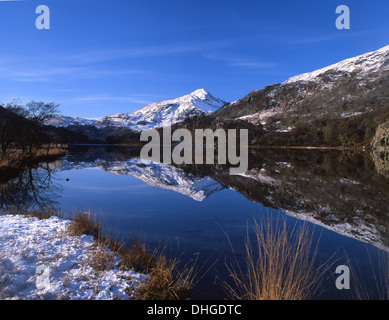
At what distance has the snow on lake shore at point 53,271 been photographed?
4.06 meters

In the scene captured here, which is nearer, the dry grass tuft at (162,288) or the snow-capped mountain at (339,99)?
the dry grass tuft at (162,288)

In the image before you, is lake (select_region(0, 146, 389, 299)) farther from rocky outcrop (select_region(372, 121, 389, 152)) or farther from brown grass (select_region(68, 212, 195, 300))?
rocky outcrop (select_region(372, 121, 389, 152))

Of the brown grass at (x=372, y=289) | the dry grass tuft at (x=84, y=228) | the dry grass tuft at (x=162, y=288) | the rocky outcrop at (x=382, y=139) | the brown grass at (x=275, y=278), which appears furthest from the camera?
the rocky outcrop at (x=382, y=139)

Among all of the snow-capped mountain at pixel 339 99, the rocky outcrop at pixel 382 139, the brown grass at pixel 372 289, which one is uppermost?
the snow-capped mountain at pixel 339 99

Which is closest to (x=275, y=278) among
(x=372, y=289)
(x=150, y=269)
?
(x=372, y=289)

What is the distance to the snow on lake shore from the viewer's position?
4.06 metres

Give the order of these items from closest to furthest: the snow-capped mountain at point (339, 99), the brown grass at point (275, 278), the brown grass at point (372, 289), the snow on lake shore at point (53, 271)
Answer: the brown grass at point (275, 278)
the snow on lake shore at point (53, 271)
the brown grass at point (372, 289)
the snow-capped mountain at point (339, 99)

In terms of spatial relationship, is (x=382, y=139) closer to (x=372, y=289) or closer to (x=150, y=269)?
(x=372, y=289)

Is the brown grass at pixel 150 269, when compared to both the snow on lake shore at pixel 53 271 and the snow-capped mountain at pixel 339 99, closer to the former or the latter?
the snow on lake shore at pixel 53 271

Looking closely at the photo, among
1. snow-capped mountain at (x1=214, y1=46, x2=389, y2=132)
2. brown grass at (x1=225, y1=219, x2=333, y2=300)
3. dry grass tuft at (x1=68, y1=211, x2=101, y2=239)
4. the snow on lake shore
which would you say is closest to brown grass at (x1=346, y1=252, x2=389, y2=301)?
brown grass at (x1=225, y1=219, x2=333, y2=300)

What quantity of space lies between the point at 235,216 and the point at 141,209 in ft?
14.4

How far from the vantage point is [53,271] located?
15.2 feet

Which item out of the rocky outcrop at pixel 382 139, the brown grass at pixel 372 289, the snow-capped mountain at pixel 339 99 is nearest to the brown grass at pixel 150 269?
the brown grass at pixel 372 289
